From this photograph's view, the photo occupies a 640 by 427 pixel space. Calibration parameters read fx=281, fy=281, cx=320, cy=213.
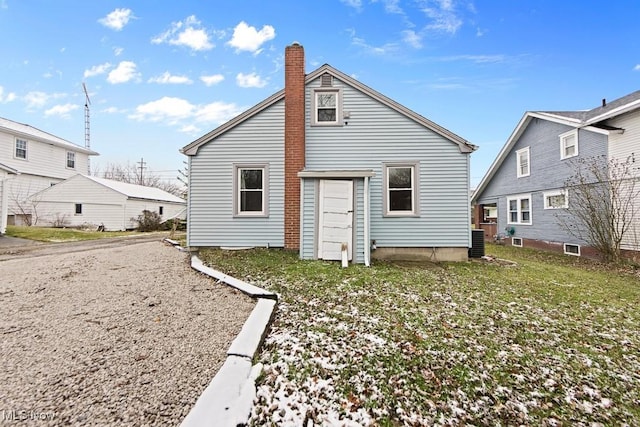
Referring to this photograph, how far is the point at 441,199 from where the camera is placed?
8.48 m

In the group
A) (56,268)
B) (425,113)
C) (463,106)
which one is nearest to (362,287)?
(425,113)

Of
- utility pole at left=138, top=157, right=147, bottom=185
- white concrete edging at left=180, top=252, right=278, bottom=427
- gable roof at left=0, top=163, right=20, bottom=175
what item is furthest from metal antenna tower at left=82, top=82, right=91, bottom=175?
white concrete edging at left=180, top=252, right=278, bottom=427

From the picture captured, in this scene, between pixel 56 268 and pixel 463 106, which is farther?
pixel 463 106

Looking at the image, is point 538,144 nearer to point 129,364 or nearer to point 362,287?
point 362,287

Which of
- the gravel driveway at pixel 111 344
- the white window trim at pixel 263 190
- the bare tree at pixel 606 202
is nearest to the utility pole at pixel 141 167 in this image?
the white window trim at pixel 263 190

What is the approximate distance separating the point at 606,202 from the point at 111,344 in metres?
14.4

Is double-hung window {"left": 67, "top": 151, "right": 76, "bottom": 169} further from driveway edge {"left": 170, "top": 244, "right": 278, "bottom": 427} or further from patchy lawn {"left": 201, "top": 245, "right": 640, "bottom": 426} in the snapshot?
driveway edge {"left": 170, "top": 244, "right": 278, "bottom": 427}

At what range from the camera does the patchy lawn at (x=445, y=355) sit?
2154 millimetres

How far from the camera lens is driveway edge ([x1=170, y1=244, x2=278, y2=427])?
187 cm

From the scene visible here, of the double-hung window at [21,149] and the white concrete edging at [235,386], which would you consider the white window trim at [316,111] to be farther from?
the double-hung window at [21,149]

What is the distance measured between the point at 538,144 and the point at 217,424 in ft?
56.3

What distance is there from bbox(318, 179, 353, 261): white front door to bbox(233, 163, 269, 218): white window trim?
79.5 inches

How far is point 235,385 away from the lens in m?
2.24

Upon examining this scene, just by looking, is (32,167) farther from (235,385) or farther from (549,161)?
(549,161)
